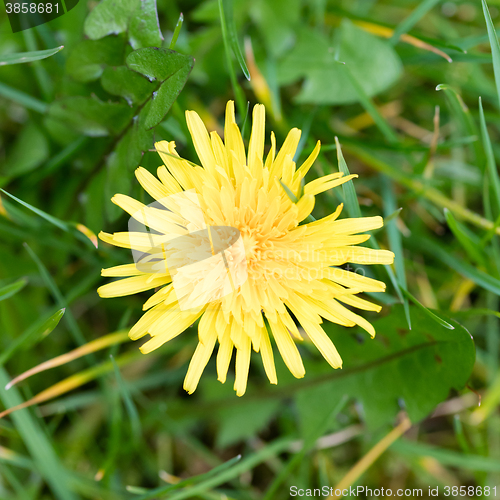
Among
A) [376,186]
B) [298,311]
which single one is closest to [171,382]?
[298,311]

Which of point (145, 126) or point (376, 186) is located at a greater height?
point (145, 126)

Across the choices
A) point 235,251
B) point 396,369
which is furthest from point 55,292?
point 396,369

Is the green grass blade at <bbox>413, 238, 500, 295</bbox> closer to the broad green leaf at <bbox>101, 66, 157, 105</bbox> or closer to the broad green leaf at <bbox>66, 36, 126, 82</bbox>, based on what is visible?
the broad green leaf at <bbox>101, 66, 157, 105</bbox>

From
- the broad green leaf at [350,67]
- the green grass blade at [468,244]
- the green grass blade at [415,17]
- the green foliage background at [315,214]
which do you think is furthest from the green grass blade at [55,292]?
the green grass blade at [415,17]

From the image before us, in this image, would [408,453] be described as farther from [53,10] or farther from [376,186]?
[53,10]

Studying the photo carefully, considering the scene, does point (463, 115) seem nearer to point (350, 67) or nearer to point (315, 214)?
point (350, 67)
